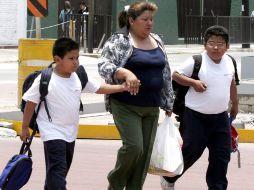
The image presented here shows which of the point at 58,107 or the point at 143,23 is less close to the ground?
the point at 143,23

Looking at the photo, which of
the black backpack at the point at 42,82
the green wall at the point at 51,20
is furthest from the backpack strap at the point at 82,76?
the green wall at the point at 51,20

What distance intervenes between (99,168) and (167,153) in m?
2.87

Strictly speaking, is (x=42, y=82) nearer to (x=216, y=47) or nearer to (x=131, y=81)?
(x=131, y=81)

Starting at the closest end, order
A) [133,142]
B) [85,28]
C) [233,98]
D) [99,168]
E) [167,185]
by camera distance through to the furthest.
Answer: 1. [133,142]
2. [233,98]
3. [167,185]
4. [99,168]
5. [85,28]

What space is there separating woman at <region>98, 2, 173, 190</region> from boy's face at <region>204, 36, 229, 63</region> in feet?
1.67

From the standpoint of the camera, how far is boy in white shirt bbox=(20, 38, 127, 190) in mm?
6867

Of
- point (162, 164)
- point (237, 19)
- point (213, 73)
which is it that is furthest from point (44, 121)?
point (237, 19)

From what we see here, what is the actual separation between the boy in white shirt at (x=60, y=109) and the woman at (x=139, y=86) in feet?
0.75

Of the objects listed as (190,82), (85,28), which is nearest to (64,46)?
(190,82)

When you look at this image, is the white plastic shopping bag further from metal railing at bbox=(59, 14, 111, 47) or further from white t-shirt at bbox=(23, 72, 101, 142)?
metal railing at bbox=(59, 14, 111, 47)

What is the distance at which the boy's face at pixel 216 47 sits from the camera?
7.66m

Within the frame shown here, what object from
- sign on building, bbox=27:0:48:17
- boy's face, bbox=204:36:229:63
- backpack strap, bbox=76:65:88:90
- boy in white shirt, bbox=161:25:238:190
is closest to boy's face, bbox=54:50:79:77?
backpack strap, bbox=76:65:88:90

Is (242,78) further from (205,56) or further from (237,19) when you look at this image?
(237,19)

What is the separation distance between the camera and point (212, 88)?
25.2 ft
